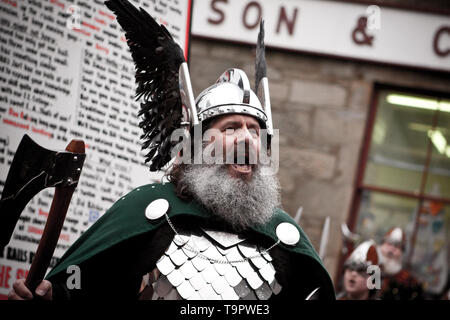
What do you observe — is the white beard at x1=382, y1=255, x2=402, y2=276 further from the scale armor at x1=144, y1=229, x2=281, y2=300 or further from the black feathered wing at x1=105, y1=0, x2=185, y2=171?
the black feathered wing at x1=105, y1=0, x2=185, y2=171

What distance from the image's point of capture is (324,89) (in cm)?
517

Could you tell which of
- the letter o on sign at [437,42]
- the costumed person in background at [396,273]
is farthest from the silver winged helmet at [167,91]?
the letter o on sign at [437,42]

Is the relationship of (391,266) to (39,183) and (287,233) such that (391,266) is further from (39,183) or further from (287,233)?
(39,183)

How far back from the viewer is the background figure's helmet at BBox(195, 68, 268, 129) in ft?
7.33

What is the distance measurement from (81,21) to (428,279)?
3871 mm

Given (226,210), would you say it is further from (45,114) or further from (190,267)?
(45,114)

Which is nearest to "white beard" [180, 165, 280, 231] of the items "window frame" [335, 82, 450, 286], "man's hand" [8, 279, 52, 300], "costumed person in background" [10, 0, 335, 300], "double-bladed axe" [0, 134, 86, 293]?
"costumed person in background" [10, 0, 335, 300]

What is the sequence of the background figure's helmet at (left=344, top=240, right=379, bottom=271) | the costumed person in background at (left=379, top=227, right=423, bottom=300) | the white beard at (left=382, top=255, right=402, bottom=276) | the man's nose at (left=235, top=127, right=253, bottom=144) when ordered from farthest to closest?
the white beard at (left=382, top=255, right=402, bottom=276) → the costumed person in background at (left=379, top=227, right=423, bottom=300) → the background figure's helmet at (left=344, top=240, right=379, bottom=271) → the man's nose at (left=235, top=127, right=253, bottom=144)

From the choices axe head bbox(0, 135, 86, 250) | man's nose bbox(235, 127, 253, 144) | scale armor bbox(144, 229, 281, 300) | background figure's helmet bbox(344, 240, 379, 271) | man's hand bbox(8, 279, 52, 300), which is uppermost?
man's nose bbox(235, 127, 253, 144)

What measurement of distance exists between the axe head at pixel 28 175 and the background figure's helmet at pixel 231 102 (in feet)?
1.89

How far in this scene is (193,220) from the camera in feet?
7.20

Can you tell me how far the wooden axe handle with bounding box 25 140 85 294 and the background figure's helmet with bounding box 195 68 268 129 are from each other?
55 centimetres

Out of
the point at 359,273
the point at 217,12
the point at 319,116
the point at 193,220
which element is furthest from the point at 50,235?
the point at 217,12

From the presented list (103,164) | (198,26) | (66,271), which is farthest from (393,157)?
(66,271)
